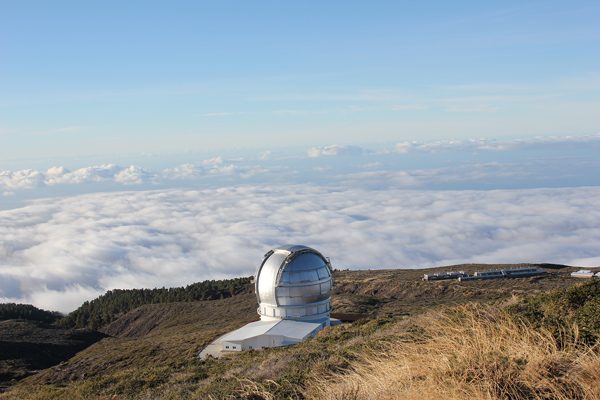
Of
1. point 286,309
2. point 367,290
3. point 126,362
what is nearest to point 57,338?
point 126,362

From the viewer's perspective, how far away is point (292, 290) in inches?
1020

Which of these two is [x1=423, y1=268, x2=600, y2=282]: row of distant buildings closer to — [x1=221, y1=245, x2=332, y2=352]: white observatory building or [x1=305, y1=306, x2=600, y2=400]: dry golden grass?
[x1=221, y1=245, x2=332, y2=352]: white observatory building

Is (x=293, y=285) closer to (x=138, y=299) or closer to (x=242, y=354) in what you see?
(x=242, y=354)

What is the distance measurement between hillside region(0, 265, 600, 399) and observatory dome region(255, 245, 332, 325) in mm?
4088

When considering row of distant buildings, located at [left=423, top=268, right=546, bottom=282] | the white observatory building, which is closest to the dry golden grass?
the white observatory building

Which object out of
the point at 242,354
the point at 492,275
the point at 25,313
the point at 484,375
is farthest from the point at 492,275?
the point at 25,313

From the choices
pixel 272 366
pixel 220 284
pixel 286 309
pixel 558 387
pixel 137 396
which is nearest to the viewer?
pixel 558 387

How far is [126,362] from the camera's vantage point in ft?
80.8

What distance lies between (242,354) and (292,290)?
6.41 meters

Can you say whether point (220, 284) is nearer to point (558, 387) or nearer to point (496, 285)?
point (496, 285)

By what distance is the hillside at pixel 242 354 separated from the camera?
32.1 feet

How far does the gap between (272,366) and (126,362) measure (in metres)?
17.9

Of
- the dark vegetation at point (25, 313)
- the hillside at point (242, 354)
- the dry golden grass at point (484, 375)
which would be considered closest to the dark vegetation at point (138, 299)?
the hillside at point (242, 354)

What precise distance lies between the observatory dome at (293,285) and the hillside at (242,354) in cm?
409
